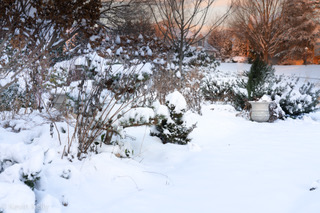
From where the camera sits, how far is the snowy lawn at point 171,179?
2256mm

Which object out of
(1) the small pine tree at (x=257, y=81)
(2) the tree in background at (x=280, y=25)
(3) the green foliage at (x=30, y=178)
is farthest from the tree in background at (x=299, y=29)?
(3) the green foliage at (x=30, y=178)

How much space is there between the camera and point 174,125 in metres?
4.36

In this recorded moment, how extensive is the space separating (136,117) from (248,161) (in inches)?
59.6

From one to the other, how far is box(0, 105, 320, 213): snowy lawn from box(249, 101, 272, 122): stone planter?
9.25ft

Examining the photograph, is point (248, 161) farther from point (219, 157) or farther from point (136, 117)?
point (136, 117)

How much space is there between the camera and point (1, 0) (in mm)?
4574

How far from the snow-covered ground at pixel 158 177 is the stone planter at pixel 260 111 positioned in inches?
109

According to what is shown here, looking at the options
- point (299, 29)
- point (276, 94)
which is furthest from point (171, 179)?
point (299, 29)

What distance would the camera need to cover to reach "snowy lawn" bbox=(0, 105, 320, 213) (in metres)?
2.26

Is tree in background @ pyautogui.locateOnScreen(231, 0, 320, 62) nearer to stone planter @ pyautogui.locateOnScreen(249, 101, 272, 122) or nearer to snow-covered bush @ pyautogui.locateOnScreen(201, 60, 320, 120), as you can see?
snow-covered bush @ pyautogui.locateOnScreen(201, 60, 320, 120)

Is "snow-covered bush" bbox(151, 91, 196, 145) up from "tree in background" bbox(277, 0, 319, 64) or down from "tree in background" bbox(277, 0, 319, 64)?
down


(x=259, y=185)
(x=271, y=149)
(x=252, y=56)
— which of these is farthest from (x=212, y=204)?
(x=252, y=56)

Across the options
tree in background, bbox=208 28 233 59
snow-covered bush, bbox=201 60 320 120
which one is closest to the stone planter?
snow-covered bush, bbox=201 60 320 120

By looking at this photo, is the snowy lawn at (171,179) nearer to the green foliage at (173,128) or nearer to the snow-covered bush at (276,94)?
the green foliage at (173,128)
